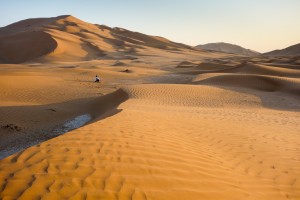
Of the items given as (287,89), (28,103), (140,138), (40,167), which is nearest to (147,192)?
(40,167)

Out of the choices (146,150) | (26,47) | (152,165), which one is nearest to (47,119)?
(146,150)

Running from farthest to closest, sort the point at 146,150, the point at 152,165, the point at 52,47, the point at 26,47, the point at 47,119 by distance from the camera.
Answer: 1. the point at 26,47
2. the point at 52,47
3. the point at 47,119
4. the point at 146,150
5. the point at 152,165

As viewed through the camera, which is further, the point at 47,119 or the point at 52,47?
the point at 52,47

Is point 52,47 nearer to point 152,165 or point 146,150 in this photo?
point 146,150

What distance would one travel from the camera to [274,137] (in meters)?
7.04

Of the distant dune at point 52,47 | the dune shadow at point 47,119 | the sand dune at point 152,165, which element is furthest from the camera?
the distant dune at point 52,47

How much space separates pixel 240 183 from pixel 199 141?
6.88ft

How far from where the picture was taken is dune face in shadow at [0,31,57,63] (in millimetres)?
44231

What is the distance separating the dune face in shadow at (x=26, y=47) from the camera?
4423cm

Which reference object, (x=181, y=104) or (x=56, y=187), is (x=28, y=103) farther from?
(x=56, y=187)

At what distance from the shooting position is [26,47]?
153ft

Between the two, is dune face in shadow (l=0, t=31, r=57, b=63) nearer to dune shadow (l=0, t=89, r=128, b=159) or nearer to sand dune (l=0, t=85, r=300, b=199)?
dune shadow (l=0, t=89, r=128, b=159)

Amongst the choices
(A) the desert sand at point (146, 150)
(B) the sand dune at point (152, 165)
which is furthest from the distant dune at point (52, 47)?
(B) the sand dune at point (152, 165)

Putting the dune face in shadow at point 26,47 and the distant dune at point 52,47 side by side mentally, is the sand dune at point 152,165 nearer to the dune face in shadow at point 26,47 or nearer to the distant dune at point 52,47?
the distant dune at point 52,47
